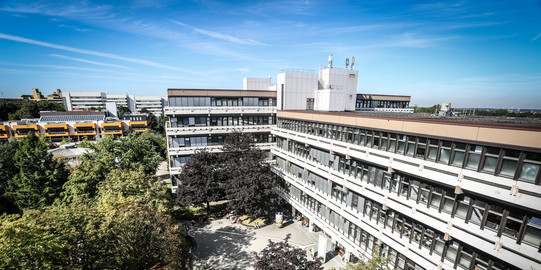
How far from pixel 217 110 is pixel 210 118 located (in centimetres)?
190

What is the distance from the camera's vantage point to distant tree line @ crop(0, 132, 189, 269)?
1281 cm

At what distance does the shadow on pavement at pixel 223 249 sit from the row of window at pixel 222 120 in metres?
16.5

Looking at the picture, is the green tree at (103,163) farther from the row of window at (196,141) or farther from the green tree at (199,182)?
the green tree at (199,182)

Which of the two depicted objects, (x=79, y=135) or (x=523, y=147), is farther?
(x=79, y=135)

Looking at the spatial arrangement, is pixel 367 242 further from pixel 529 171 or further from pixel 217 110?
pixel 217 110

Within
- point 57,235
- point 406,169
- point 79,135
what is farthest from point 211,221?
point 79,135

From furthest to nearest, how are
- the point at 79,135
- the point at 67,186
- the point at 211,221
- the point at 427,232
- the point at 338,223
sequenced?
1. the point at 79,135
2. the point at 211,221
3. the point at 67,186
4. the point at 338,223
5. the point at 427,232

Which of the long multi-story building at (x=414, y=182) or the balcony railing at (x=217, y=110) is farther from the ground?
the balcony railing at (x=217, y=110)

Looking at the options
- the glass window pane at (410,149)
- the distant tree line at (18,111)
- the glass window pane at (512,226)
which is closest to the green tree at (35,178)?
the glass window pane at (410,149)

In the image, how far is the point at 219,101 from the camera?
36.6 m

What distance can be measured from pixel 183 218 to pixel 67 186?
15232mm

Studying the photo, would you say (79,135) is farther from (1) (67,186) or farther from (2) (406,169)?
(2) (406,169)

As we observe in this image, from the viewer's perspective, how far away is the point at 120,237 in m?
16.8

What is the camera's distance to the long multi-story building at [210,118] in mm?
35031
